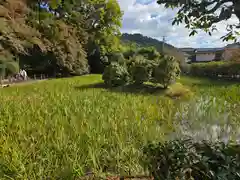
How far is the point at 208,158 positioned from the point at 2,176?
2399 millimetres

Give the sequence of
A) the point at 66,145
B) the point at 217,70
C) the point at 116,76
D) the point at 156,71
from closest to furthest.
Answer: the point at 66,145 → the point at 156,71 → the point at 116,76 → the point at 217,70

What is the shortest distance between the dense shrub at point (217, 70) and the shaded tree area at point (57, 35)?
930 centimetres

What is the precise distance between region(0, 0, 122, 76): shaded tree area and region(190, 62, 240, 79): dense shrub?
9.30 m

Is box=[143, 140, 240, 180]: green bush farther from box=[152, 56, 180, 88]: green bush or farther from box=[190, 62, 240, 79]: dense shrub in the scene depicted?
box=[190, 62, 240, 79]: dense shrub

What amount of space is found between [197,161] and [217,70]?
23.4 meters

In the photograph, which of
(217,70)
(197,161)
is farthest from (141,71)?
(197,161)

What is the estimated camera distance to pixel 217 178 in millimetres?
1815

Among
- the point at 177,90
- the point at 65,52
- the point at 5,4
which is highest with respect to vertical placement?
the point at 5,4

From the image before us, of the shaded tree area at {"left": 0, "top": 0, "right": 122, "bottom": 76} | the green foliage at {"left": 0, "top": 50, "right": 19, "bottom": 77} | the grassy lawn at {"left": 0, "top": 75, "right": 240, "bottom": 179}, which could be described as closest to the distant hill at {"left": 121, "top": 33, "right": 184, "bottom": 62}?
the shaded tree area at {"left": 0, "top": 0, "right": 122, "bottom": 76}

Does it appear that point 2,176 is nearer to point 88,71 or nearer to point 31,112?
point 31,112

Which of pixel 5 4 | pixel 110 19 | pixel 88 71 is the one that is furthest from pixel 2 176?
pixel 110 19

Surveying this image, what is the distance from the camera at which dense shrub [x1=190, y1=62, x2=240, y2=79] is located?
21531mm

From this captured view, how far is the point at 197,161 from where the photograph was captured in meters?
1.91

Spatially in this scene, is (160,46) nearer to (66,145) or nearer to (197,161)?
(66,145)
